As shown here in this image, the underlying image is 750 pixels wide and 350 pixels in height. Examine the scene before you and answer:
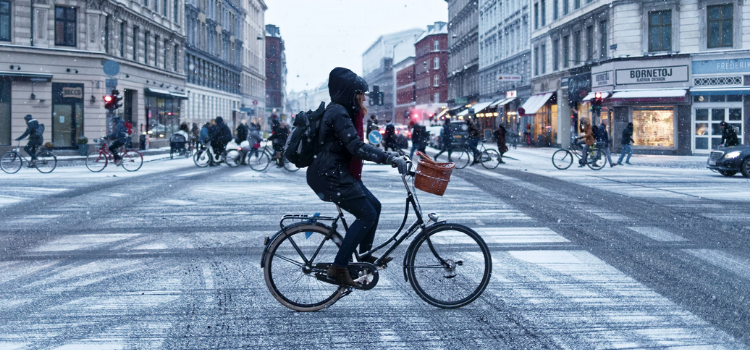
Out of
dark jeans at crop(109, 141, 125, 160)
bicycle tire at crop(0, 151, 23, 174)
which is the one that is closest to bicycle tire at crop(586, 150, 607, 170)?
dark jeans at crop(109, 141, 125, 160)

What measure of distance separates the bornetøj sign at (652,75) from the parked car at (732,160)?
14.4 metres

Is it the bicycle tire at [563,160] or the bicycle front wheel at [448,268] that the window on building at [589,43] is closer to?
the bicycle tire at [563,160]

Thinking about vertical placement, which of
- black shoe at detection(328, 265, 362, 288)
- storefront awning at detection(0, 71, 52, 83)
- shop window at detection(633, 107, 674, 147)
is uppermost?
storefront awning at detection(0, 71, 52, 83)

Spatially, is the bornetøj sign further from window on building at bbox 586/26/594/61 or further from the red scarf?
the red scarf

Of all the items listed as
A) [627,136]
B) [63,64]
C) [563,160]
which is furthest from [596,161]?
[63,64]

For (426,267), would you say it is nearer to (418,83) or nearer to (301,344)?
(301,344)

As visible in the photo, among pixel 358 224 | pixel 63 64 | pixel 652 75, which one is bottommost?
pixel 358 224

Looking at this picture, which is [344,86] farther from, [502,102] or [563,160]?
[502,102]

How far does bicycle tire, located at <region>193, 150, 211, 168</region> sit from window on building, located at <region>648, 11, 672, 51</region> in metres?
21.1

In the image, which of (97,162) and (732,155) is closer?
(732,155)

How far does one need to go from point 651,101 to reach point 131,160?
23643mm

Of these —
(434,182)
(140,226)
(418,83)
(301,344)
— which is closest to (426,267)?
(434,182)

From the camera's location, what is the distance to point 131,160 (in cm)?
2180

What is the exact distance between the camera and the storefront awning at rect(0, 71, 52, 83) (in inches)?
1217
